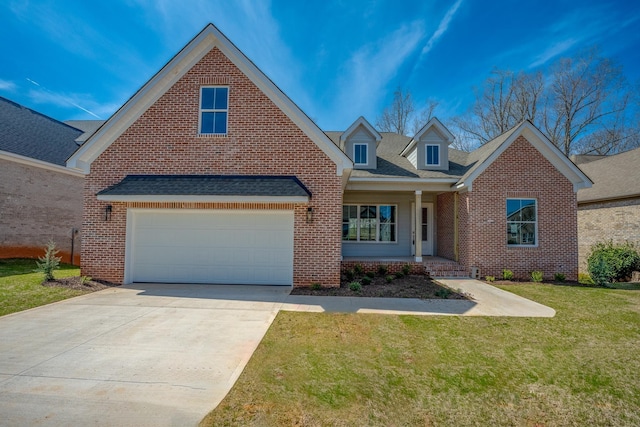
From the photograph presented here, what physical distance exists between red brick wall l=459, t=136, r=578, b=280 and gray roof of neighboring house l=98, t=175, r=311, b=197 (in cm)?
642

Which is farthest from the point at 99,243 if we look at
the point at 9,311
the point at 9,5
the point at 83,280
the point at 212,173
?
the point at 9,5

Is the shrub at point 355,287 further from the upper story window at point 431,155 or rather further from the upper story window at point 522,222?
the upper story window at point 431,155

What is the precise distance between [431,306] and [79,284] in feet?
31.0

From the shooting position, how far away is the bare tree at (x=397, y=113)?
92.7 ft

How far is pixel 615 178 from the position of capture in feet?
48.8

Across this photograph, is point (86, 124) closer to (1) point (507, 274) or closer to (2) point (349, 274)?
(2) point (349, 274)

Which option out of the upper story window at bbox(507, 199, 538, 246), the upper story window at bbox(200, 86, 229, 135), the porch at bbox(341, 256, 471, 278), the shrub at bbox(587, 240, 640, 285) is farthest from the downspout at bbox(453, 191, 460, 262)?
the upper story window at bbox(200, 86, 229, 135)

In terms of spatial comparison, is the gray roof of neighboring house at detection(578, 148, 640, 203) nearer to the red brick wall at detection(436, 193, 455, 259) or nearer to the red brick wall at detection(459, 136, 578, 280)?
the red brick wall at detection(459, 136, 578, 280)

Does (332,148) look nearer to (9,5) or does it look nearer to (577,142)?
(9,5)

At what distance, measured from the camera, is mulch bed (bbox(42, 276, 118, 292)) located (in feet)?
27.0

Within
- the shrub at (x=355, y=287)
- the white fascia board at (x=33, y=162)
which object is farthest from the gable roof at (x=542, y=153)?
the white fascia board at (x=33, y=162)

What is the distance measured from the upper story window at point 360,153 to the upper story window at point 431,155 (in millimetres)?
2520

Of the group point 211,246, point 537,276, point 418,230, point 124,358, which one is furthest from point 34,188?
point 537,276

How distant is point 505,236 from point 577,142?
22392 mm
